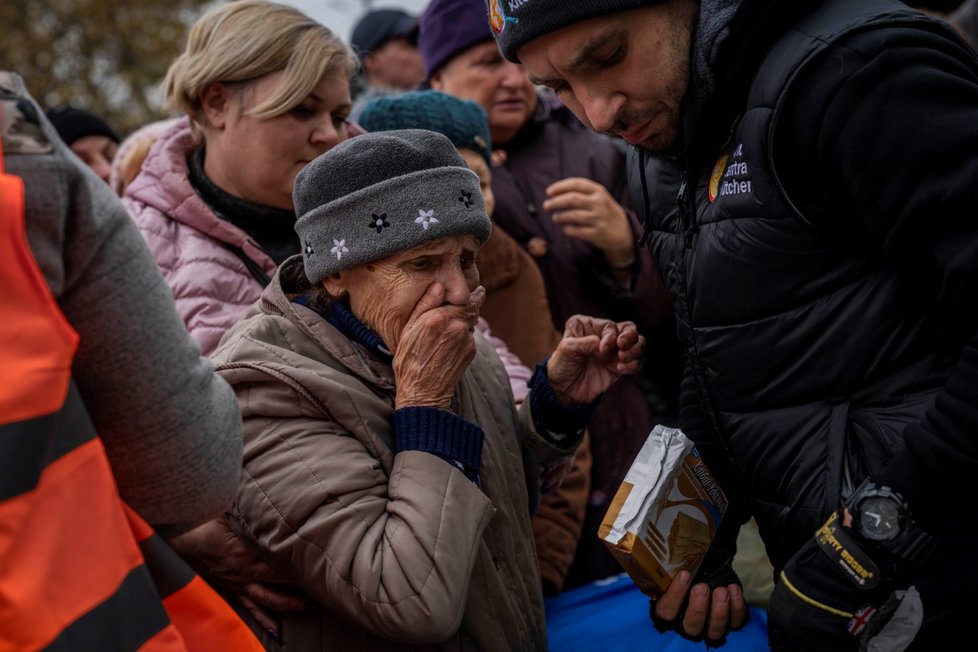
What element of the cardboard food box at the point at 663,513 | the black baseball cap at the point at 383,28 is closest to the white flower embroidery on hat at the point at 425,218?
the cardboard food box at the point at 663,513

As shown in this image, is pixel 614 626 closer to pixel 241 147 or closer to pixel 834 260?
pixel 834 260

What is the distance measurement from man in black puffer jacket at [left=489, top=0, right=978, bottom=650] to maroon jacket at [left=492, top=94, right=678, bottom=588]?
3.39 ft

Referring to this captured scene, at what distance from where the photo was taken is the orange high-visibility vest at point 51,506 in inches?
38.2

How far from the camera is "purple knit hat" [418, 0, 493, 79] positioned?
347cm

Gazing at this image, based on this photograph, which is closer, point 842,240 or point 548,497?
point 842,240

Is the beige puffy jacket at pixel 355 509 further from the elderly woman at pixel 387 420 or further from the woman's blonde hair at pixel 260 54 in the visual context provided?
the woman's blonde hair at pixel 260 54

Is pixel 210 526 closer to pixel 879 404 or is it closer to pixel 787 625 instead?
pixel 787 625

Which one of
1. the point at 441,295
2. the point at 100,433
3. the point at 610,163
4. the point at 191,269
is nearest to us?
the point at 100,433

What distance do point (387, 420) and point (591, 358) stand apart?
1.85 feet

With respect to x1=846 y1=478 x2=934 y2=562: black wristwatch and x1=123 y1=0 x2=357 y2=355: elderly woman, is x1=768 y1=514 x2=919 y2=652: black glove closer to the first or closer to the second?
x1=846 y1=478 x2=934 y2=562: black wristwatch

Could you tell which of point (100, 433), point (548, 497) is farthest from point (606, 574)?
point (100, 433)

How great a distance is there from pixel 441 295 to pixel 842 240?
76 cm

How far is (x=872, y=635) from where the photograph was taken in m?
1.60

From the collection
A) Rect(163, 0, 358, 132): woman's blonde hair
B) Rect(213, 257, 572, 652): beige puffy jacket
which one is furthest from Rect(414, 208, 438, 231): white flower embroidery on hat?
Rect(163, 0, 358, 132): woman's blonde hair
